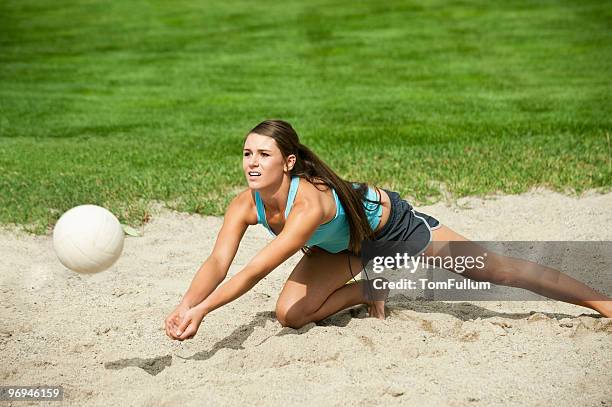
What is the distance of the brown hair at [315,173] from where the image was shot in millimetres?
4805

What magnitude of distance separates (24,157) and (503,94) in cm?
707

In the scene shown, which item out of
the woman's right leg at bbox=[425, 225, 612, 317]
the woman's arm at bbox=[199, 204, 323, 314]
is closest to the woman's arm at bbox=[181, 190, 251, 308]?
the woman's arm at bbox=[199, 204, 323, 314]

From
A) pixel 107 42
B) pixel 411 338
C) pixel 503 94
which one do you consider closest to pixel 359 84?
pixel 503 94

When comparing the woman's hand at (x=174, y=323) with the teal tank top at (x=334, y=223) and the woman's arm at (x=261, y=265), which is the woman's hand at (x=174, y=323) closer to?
the woman's arm at (x=261, y=265)

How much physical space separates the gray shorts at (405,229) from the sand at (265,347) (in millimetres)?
476

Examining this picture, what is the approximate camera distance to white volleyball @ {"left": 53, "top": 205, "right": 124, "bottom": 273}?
510 centimetres

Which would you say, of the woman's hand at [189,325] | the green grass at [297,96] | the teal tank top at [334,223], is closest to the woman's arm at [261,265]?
the woman's hand at [189,325]

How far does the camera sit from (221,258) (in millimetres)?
4863

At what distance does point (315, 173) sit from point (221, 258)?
2.35 ft

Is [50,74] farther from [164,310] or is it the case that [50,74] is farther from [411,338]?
[411,338]

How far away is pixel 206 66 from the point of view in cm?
1608

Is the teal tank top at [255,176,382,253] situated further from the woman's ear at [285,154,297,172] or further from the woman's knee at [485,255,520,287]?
the woman's knee at [485,255,520,287]

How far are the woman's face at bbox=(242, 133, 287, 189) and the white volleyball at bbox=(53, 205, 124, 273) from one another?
3.29 ft

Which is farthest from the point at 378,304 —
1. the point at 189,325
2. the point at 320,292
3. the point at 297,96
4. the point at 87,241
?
the point at 297,96
